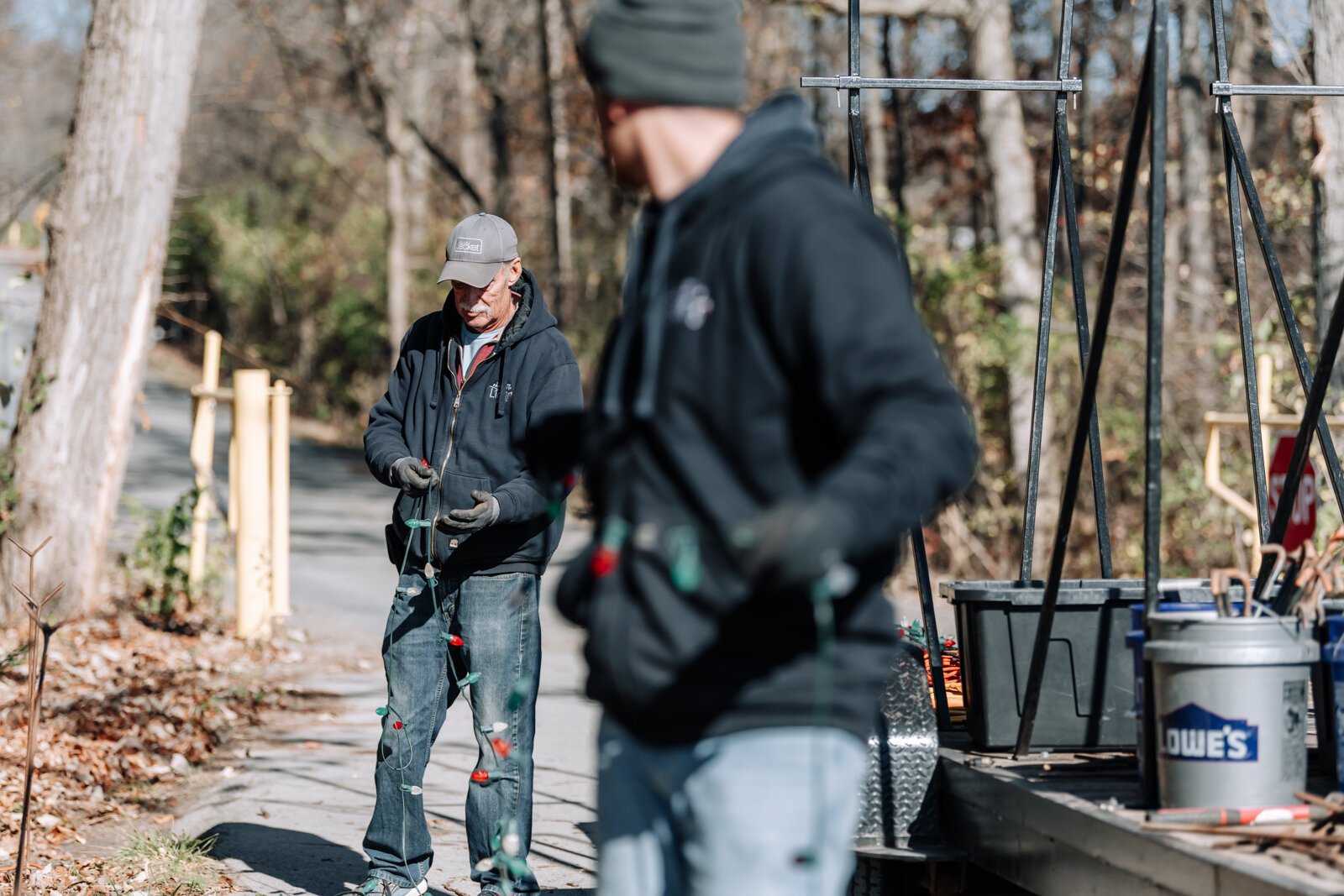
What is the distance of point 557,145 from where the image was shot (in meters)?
19.4

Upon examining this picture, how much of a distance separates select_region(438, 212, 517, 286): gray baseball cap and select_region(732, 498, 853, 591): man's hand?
9.07ft

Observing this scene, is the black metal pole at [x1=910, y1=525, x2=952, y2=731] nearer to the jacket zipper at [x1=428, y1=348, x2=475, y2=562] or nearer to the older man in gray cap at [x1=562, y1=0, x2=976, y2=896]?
the jacket zipper at [x1=428, y1=348, x2=475, y2=562]

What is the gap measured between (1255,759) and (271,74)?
28.5 m

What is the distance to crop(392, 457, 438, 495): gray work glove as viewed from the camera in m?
4.46

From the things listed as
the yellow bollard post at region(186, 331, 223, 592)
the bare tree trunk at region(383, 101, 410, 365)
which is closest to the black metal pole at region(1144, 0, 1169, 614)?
the yellow bollard post at region(186, 331, 223, 592)

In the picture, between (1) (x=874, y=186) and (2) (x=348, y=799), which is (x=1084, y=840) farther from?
(1) (x=874, y=186)

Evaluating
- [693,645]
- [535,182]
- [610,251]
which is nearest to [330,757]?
[693,645]

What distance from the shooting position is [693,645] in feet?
6.75

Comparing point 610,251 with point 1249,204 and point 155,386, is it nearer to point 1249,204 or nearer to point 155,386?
point 155,386

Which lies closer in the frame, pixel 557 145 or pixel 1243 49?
pixel 1243 49

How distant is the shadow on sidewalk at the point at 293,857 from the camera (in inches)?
198

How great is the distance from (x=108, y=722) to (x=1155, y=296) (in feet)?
18.1

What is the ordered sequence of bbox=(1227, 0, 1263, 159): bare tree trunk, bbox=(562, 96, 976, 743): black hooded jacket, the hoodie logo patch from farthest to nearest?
bbox=(1227, 0, 1263, 159): bare tree trunk
the hoodie logo patch
bbox=(562, 96, 976, 743): black hooded jacket

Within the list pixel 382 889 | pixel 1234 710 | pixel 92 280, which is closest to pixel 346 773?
pixel 382 889
